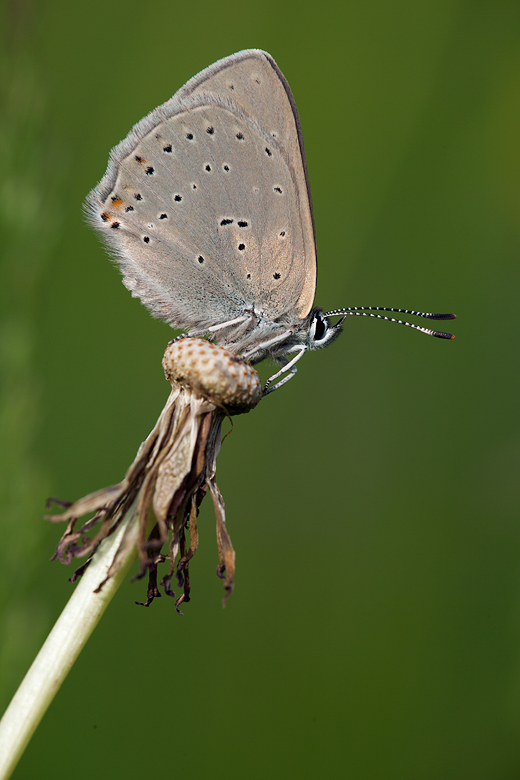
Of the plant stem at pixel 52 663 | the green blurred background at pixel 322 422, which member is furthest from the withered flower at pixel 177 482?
the green blurred background at pixel 322 422

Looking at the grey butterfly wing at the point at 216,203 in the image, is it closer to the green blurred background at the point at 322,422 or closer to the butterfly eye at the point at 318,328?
the butterfly eye at the point at 318,328

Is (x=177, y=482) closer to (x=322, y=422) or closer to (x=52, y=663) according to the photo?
(x=52, y=663)

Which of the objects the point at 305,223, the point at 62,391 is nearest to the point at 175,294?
the point at 305,223

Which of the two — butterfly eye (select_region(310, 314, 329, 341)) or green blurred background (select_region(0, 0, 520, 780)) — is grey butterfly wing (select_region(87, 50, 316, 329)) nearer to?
butterfly eye (select_region(310, 314, 329, 341))

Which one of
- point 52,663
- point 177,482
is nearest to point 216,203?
point 177,482

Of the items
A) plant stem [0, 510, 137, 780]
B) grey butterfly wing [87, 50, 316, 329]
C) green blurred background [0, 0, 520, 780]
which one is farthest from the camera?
green blurred background [0, 0, 520, 780]

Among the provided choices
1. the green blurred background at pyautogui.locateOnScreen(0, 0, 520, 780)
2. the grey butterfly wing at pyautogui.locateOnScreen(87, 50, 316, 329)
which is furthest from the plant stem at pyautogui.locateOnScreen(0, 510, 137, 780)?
the grey butterfly wing at pyautogui.locateOnScreen(87, 50, 316, 329)
